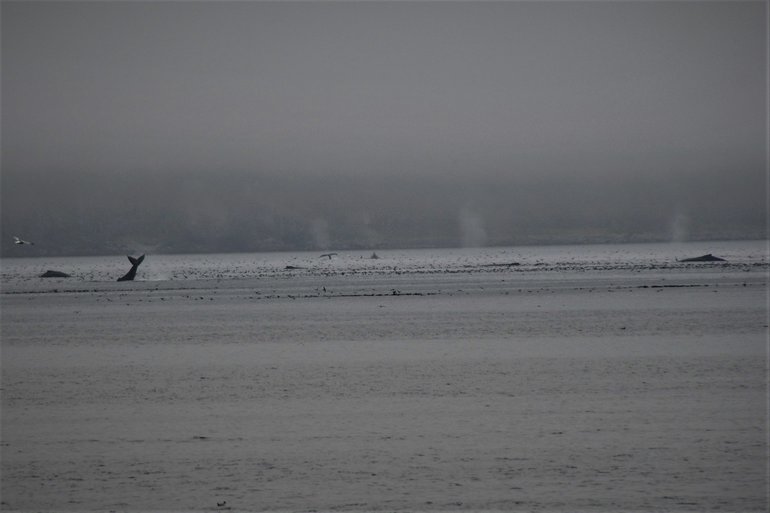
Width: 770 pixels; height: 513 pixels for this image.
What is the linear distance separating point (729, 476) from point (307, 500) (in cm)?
519

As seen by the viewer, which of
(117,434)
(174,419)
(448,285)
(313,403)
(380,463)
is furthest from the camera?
(448,285)

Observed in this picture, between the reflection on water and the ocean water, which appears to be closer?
A: the ocean water

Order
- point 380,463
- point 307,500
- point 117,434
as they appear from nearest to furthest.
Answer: point 307,500
point 380,463
point 117,434

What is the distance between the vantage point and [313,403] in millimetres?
14719

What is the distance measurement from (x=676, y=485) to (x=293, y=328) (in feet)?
63.3

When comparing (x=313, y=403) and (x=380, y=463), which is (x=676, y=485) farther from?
(x=313, y=403)

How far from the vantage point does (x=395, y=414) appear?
13570mm

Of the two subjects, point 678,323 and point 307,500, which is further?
point 678,323

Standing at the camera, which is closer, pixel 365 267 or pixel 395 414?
pixel 395 414

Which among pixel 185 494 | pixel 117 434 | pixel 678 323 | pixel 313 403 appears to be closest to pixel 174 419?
pixel 117 434

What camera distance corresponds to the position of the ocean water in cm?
955

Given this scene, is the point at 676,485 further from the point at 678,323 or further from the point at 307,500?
the point at 678,323

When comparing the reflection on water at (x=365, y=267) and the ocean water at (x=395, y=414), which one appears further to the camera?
the reflection on water at (x=365, y=267)

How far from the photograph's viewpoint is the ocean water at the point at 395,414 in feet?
31.3
